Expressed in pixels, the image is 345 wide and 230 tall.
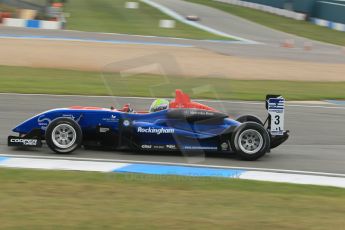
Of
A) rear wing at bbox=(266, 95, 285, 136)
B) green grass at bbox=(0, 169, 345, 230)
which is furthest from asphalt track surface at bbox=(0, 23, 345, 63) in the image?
green grass at bbox=(0, 169, 345, 230)

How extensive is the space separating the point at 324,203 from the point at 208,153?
3.09 m

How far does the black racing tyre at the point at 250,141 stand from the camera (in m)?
9.07

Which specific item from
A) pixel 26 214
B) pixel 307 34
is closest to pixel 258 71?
pixel 26 214

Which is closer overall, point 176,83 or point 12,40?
point 176,83

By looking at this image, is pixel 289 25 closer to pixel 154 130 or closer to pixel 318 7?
pixel 318 7

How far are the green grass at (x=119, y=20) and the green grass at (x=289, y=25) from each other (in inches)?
265

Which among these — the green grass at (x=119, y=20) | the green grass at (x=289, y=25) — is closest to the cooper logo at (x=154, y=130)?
the green grass at (x=119, y=20)

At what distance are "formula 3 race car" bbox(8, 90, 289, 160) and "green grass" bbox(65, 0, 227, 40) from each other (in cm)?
2622

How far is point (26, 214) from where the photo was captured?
5785mm

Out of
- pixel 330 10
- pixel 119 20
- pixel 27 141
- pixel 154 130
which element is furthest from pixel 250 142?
pixel 330 10

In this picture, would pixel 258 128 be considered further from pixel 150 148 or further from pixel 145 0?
pixel 145 0

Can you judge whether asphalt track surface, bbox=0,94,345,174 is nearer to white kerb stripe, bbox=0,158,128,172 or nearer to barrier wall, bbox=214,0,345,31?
white kerb stripe, bbox=0,158,128,172

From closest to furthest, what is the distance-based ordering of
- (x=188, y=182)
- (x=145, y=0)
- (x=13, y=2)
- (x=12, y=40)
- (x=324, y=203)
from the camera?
(x=324, y=203) → (x=188, y=182) → (x=12, y=40) → (x=13, y=2) → (x=145, y=0)

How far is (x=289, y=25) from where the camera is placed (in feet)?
148
